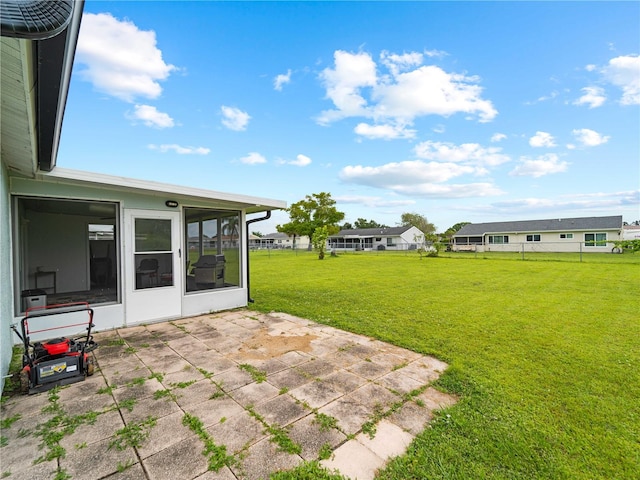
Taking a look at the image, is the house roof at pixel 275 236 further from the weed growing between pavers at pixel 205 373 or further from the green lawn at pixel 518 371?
the weed growing between pavers at pixel 205 373

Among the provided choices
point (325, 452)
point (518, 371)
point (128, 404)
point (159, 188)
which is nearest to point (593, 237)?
point (518, 371)

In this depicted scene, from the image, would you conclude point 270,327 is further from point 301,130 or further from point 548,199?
point 548,199

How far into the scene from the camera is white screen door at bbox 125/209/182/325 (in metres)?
4.62

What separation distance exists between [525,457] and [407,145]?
14.4 m

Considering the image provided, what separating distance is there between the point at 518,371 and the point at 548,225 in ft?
102

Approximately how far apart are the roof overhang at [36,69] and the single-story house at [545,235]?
84.4 feet

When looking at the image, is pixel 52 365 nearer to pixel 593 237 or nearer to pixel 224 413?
pixel 224 413

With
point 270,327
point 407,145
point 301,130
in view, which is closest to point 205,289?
point 270,327

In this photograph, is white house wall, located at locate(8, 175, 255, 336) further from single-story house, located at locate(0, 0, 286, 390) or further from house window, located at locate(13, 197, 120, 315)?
house window, located at locate(13, 197, 120, 315)

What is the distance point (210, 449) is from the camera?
185 centimetres

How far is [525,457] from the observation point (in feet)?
5.86

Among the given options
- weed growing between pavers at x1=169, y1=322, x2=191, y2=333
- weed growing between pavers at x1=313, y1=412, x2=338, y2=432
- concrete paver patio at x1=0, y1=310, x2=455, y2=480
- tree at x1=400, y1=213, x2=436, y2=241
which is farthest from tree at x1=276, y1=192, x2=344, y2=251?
weed growing between pavers at x1=313, y1=412, x2=338, y2=432

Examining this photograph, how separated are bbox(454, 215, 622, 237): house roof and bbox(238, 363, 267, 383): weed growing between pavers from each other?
31.2 meters

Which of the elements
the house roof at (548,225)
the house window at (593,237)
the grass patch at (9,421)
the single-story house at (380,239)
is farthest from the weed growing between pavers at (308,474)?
the single-story house at (380,239)
